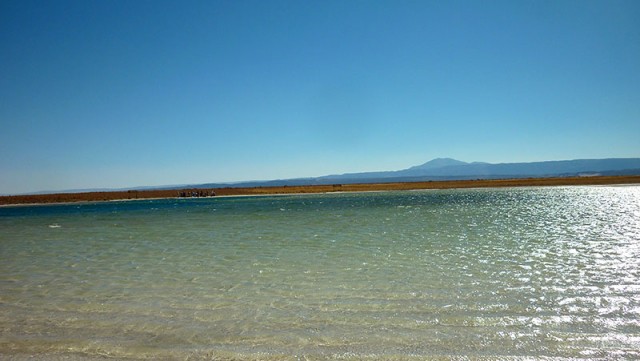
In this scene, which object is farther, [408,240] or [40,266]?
[408,240]

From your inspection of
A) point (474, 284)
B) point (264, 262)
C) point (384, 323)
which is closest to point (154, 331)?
point (384, 323)

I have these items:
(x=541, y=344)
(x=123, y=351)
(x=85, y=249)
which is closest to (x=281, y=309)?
(x=123, y=351)

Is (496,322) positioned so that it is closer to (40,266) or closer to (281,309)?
(281,309)

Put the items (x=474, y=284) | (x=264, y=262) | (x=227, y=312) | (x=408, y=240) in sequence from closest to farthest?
(x=227, y=312)
(x=474, y=284)
(x=264, y=262)
(x=408, y=240)

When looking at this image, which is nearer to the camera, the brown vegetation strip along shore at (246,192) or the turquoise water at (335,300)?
the turquoise water at (335,300)

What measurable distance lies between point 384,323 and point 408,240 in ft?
36.4

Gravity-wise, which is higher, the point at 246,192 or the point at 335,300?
the point at 246,192

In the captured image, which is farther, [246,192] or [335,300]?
[246,192]

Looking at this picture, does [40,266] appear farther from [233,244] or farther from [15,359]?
[15,359]

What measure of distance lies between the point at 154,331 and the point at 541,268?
1096 cm

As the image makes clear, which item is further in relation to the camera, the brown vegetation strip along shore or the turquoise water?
the brown vegetation strip along shore

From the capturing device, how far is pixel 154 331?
7660 mm

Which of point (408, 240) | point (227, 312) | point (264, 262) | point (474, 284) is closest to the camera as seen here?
point (227, 312)

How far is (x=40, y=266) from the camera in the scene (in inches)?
581
